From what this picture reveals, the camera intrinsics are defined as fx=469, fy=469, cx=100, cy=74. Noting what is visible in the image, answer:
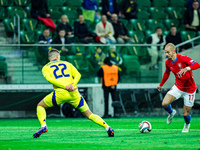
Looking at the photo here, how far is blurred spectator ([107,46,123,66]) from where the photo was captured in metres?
17.6

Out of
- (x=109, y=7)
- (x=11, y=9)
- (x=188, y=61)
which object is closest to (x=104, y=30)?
(x=109, y=7)

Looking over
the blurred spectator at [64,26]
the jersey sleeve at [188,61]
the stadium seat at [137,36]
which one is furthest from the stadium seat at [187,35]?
the jersey sleeve at [188,61]

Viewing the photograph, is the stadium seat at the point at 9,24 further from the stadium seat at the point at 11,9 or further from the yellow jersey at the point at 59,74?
the yellow jersey at the point at 59,74

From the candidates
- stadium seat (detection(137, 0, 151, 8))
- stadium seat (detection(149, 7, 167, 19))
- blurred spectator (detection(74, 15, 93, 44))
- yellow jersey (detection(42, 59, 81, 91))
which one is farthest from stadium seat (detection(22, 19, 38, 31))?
yellow jersey (detection(42, 59, 81, 91))

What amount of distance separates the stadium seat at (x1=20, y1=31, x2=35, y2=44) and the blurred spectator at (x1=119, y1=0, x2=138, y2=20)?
454 centimetres

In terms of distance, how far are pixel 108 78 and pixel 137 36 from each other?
3.55 metres

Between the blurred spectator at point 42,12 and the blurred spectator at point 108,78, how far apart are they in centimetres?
312

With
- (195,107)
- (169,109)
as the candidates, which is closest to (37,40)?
(195,107)

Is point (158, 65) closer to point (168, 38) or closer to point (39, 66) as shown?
point (168, 38)

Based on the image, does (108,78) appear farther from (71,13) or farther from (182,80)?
(182,80)

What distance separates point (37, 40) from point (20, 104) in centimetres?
260

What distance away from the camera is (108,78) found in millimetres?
17109

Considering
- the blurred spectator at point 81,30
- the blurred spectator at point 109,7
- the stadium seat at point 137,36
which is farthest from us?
the blurred spectator at point 109,7

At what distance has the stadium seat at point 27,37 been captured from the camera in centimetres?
1822
